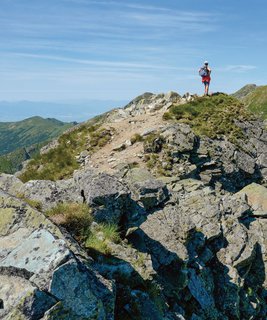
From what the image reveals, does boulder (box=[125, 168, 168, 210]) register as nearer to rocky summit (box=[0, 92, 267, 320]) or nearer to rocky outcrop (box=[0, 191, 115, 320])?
rocky summit (box=[0, 92, 267, 320])

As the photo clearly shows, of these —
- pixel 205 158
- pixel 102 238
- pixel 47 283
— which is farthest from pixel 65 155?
pixel 47 283

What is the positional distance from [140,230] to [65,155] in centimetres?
2277

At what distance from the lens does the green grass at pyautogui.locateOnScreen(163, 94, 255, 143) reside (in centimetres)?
3759

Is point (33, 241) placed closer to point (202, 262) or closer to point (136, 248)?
point (136, 248)

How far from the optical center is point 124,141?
35.6m

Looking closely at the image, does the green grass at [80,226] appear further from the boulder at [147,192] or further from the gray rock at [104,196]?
the boulder at [147,192]

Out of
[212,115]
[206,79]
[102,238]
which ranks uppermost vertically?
[206,79]

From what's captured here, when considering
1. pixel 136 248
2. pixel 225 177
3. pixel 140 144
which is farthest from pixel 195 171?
pixel 136 248

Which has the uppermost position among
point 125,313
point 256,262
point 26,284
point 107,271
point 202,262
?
point 26,284

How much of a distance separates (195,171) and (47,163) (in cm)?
1536

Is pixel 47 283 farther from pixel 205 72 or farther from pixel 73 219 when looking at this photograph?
pixel 205 72

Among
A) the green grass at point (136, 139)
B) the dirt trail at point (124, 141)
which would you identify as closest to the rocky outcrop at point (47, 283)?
the dirt trail at point (124, 141)

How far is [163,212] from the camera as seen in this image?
18.4 m

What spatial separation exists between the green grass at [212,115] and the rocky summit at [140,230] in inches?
12.1
